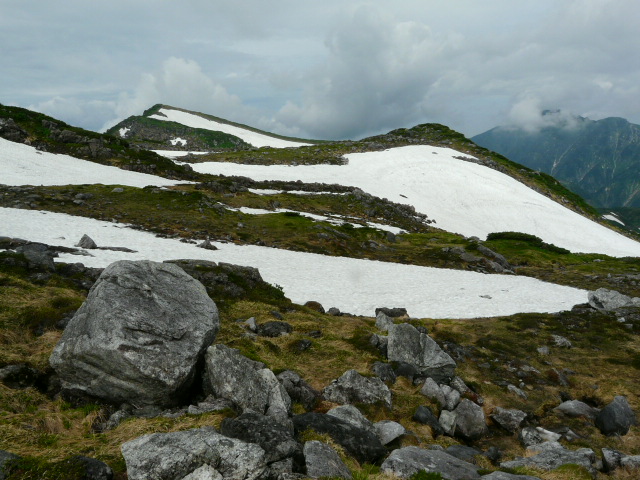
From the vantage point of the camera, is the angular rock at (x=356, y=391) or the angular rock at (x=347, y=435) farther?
the angular rock at (x=356, y=391)

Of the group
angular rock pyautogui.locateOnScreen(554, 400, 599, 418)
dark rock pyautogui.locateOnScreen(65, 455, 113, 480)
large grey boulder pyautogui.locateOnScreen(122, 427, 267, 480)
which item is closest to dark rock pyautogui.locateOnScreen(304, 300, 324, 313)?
angular rock pyautogui.locateOnScreen(554, 400, 599, 418)

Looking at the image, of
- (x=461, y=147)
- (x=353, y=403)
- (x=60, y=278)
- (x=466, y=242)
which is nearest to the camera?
(x=353, y=403)

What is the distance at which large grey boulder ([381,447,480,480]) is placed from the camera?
8320mm

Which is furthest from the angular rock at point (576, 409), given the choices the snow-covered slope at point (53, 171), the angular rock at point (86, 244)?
the snow-covered slope at point (53, 171)

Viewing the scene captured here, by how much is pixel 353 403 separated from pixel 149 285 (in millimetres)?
7879

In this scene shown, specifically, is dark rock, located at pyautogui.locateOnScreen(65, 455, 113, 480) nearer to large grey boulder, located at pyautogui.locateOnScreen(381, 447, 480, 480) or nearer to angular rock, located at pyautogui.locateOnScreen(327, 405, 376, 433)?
large grey boulder, located at pyautogui.locateOnScreen(381, 447, 480, 480)

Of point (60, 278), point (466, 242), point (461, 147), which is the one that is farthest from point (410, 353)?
point (461, 147)

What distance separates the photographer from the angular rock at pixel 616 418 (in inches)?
553

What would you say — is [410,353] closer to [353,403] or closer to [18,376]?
[353,403]

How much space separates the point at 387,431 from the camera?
1114cm

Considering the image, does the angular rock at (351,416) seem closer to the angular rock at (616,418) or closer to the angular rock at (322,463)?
the angular rock at (322,463)

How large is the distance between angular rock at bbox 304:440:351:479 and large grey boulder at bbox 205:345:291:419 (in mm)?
1957

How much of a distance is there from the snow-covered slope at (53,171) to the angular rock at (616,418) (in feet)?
187

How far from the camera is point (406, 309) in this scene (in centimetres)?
2719
